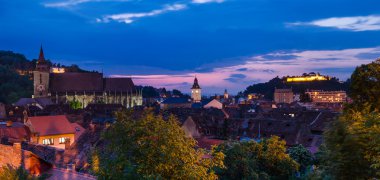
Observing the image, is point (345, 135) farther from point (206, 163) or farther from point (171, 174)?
point (171, 174)

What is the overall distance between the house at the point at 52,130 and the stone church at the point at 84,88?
83136mm

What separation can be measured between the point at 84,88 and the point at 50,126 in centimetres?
8965

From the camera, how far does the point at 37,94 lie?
132m

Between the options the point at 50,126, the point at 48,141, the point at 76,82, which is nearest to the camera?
the point at 48,141

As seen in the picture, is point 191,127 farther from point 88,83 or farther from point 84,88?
point 88,83

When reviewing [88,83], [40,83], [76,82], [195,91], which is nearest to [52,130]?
[76,82]

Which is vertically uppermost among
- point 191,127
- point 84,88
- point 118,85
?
point 118,85

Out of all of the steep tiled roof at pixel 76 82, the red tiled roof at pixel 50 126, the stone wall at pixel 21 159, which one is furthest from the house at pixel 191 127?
the steep tiled roof at pixel 76 82

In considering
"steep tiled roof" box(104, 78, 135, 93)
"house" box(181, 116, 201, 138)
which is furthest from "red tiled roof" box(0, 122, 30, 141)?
"steep tiled roof" box(104, 78, 135, 93)

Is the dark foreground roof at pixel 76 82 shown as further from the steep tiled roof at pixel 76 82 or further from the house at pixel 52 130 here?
the house at pixel 52 130

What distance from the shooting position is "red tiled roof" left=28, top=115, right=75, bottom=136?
145ft

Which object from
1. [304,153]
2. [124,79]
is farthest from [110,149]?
[124,79]

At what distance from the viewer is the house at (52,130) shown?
141 ft

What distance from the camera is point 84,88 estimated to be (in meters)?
133
